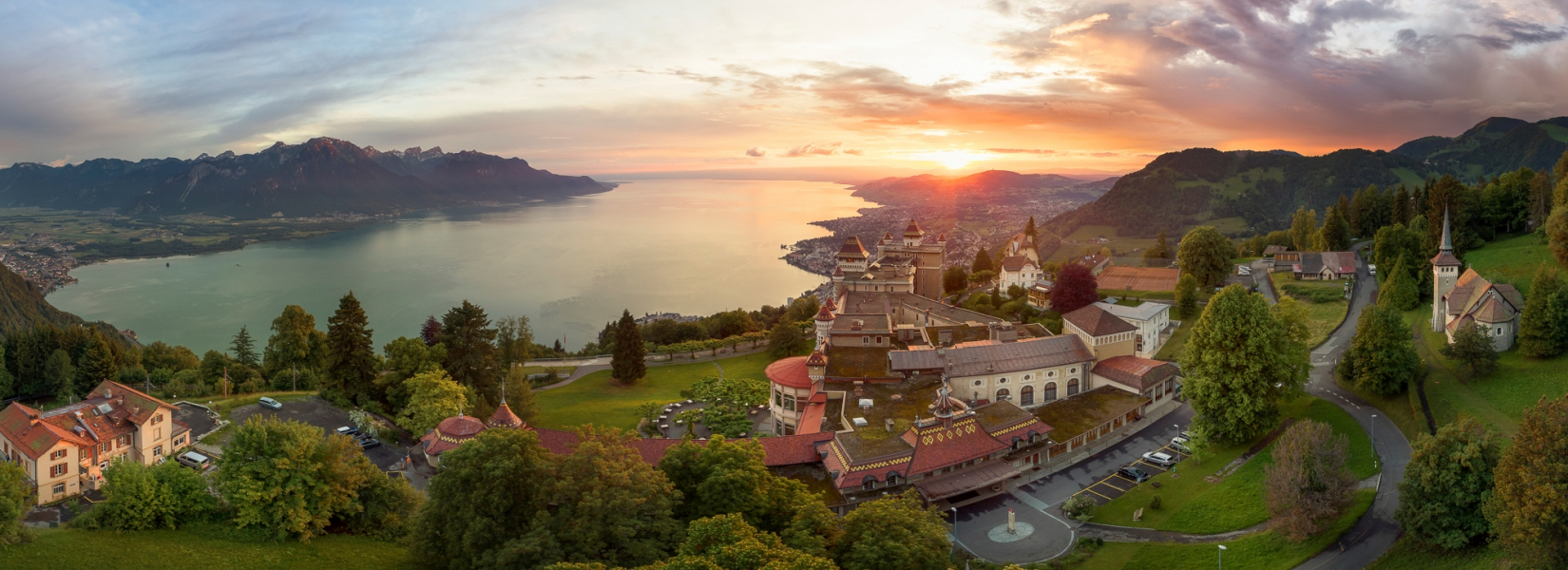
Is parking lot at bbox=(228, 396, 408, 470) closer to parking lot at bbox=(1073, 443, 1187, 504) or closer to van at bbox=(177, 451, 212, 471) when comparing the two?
van at bbox=(177, 451, 212, 471)

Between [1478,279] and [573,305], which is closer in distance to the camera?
[1478,279]

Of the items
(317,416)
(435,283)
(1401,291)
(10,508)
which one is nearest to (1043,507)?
(1401,291)

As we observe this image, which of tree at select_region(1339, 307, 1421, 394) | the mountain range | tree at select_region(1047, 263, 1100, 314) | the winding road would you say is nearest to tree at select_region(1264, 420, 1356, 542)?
the winding road

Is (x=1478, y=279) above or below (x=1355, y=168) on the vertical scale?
below

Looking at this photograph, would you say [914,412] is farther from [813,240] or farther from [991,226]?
[991,226]

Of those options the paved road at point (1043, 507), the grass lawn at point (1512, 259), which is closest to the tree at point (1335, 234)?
the grass lawn at point (1512, 259)

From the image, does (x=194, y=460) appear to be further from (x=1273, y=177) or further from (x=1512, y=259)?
(x=1273, y=177)

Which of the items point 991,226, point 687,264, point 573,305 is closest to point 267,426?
point 573,305
